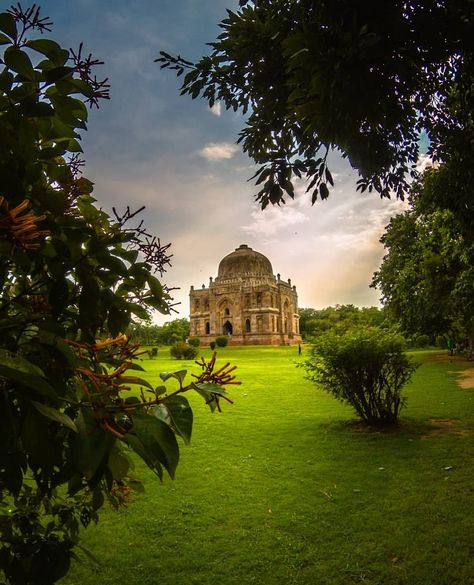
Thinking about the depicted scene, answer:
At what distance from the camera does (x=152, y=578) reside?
3.15m

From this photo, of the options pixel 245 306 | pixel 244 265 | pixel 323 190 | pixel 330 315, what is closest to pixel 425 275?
pixel 323 190

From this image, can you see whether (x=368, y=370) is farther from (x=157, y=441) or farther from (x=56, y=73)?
(x=56, y=73)

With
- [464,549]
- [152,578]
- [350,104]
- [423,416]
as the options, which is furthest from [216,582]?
[423,416]

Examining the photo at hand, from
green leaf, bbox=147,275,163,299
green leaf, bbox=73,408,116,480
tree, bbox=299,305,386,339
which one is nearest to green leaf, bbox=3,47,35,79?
green leaf, bbox=147,275,163,299

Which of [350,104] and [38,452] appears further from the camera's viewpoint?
[350,104]

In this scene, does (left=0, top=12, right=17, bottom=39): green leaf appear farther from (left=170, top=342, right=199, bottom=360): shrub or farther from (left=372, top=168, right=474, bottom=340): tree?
(left=170, top=342, right=199, bottom=360): shrub

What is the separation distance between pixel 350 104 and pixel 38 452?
3.07 metres

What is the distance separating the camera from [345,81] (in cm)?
287

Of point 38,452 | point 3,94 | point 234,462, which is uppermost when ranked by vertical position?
point 3,94

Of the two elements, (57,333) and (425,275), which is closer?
(57,333)

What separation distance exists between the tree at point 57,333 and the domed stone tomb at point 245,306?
152ft

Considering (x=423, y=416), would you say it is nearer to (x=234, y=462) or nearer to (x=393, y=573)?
(x=234, y=462)

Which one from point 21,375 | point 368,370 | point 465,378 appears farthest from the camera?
→ point 465,378

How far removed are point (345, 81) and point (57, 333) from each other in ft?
9.02
